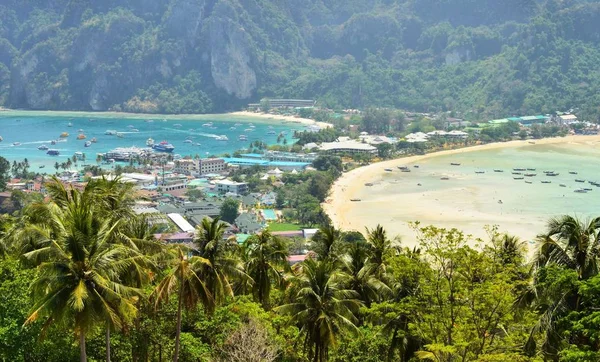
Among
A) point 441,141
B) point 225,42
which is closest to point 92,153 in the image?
point 441,141

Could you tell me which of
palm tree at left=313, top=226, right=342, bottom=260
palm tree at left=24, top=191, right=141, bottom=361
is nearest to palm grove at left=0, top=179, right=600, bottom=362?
palm tree at left=24, top=191, right=141, bottom=361

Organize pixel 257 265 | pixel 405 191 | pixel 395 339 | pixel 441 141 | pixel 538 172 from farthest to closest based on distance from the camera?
pixel 441 141 < pixel 538 172 < pixel 405 191 < pixel 257 265 < pixel 395 339

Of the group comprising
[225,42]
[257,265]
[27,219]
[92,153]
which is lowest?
[92,153]

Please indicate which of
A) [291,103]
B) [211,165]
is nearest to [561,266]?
[211,165]

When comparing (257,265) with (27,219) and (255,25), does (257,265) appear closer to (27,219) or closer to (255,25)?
(27,219)

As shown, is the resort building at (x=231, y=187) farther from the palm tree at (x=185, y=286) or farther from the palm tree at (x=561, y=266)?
the palm tree at (x=561, y=266)

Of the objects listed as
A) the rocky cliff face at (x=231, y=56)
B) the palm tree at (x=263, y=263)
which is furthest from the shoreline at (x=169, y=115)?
the palm tree at (x=263, y=263)

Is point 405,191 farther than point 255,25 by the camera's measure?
No

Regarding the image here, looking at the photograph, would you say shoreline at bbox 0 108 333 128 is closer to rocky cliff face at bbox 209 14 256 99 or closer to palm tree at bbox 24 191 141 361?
rocky cliff face at bbox 209 14 256 99
